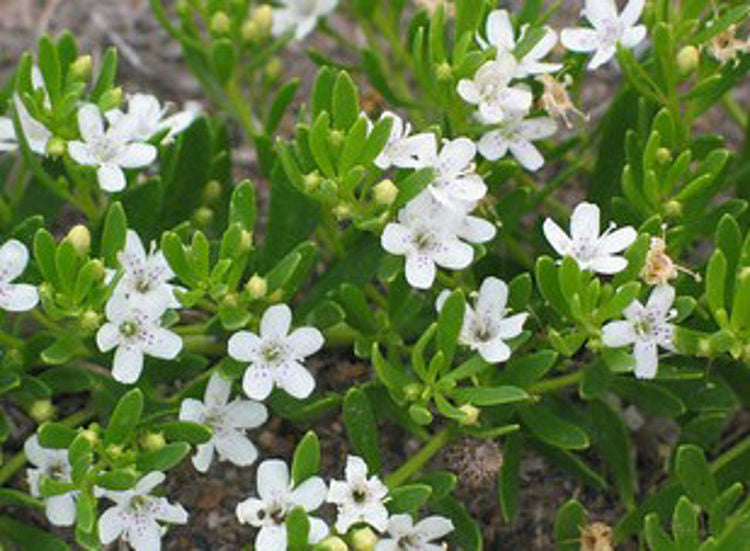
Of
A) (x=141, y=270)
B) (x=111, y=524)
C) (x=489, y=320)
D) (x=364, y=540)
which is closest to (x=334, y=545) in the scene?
(x=364, y=540)

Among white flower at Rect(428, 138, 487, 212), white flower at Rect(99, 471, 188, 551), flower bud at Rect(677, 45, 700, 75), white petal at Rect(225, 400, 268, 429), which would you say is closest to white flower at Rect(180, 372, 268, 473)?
white petal at Rect(225, 400, 268, 429)

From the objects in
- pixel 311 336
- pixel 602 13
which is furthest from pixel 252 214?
pixel 602 13

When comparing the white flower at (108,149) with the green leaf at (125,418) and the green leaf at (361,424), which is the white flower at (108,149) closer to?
the green leaf at (125,418)

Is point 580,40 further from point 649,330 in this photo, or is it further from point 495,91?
point 649,330

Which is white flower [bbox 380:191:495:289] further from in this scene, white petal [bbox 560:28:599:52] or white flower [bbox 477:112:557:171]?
white petal [bbox 560:28:599:52]

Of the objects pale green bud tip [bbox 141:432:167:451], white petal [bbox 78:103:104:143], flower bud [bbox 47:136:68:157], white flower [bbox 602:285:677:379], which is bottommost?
pale green bud tip [bbox 141:432:167:451]

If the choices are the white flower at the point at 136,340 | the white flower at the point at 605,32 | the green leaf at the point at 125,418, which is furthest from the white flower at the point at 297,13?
the green leaf at the point at 125,418

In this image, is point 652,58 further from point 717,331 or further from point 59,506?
point 59,506

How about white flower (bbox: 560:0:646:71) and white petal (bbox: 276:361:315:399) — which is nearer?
white petal (bbox: 276:361:315:399)
